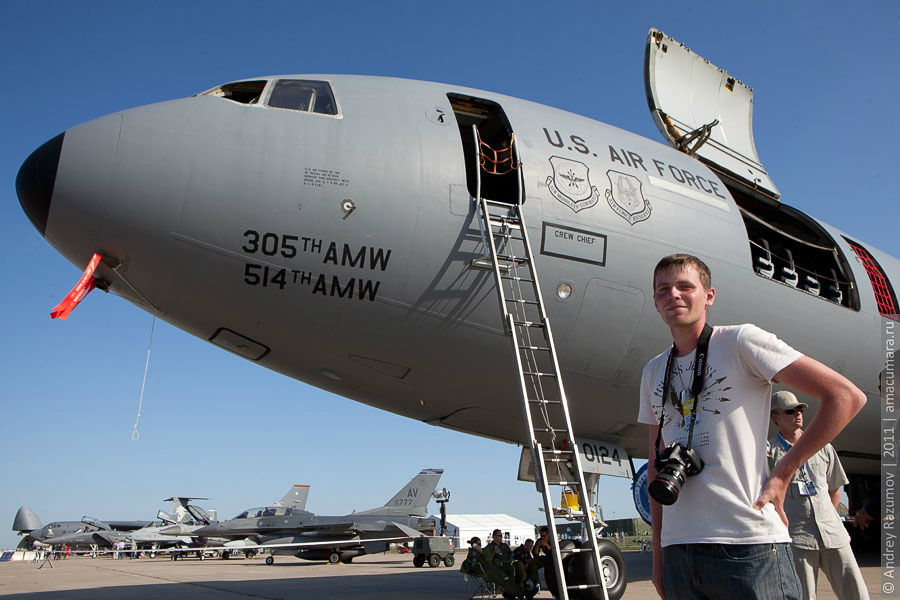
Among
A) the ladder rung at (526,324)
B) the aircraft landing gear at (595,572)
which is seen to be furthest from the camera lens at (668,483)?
the aircraft landing gear at (595,572)

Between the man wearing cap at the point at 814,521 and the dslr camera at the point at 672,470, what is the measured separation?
8.32 ft

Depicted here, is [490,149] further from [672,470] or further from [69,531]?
[69,531]

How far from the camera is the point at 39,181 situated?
18.7ft

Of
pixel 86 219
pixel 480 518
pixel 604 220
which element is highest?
pixel 604 220

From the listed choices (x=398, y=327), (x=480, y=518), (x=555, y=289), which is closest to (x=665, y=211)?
(x=555, y=289)

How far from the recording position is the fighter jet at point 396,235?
5.70 m

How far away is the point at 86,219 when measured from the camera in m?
5.58

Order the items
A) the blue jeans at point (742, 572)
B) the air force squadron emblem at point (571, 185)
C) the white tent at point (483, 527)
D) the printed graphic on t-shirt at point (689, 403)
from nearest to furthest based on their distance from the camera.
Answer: the blue jeans at point (742, 572)
the printed graphic on t-shirt at point (689, 403)
the air force squadron emblem at point (571, 185)
the white tent at point (483, 527)

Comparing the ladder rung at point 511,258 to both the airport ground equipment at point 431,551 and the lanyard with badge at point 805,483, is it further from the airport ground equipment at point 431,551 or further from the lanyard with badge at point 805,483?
the airport ground equipment at point 431,551

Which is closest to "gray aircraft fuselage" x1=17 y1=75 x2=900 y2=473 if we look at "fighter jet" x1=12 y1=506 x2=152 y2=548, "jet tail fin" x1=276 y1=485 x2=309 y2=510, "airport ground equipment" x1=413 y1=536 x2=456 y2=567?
"airport ground equipment" x1=413 y1=536 x2=456 y2=567

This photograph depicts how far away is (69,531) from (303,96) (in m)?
52.5

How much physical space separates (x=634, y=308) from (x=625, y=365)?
23.9 inches

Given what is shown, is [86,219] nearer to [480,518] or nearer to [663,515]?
[663,515]

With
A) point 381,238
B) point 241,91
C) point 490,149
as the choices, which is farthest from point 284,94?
point 490,149
